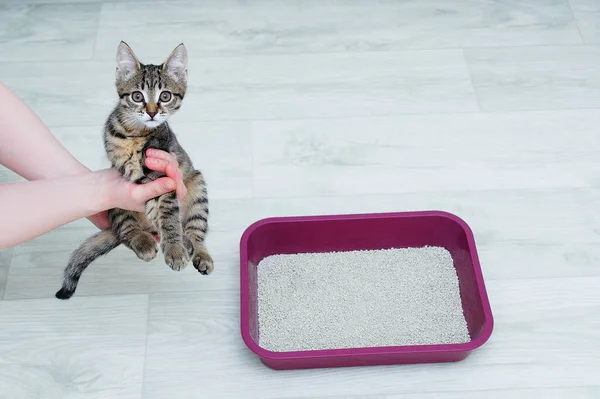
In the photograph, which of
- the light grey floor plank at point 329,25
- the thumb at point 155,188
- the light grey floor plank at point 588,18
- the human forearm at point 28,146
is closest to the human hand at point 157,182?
the thumb at point 155,188

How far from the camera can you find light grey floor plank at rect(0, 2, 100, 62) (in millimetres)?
2203

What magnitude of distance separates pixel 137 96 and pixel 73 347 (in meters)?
0.60

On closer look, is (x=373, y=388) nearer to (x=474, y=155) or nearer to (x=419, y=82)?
(x=474, y=155)

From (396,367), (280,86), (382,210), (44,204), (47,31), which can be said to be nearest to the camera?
(44,204)

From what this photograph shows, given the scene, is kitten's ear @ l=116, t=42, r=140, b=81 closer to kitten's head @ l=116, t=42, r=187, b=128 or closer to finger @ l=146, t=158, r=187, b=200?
kitten's head @ l=116, t=42, r=187, b=128

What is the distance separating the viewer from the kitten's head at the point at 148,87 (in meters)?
1.31

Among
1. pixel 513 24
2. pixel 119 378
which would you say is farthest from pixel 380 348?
pixel 513 24

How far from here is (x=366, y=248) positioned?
69.1 inches

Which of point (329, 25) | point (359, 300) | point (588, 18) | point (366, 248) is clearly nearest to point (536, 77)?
point (588, 18)

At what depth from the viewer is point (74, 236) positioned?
1.78 m

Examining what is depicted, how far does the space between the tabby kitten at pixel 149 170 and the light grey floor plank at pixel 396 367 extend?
22cm

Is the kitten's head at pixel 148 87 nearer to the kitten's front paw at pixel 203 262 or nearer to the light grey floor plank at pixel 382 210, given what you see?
the kitten's front paw at pixel 203 262

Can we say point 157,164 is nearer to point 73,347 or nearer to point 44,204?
point 44,204

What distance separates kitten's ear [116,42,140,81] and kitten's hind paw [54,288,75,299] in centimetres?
51
